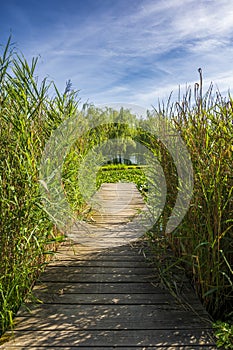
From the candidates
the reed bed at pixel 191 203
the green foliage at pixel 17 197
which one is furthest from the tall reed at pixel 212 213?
the green foliage at pixel 17 197

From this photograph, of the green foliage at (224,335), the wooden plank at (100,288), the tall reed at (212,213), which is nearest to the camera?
the green foliage at (224,335)

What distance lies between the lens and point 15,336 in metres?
1.72

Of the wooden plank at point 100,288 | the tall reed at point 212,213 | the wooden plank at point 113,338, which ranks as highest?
the tall reed at point 212,213

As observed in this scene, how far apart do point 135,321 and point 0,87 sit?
64.8 inches

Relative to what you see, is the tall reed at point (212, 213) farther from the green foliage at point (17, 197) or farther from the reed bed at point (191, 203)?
the green foliage at point (17, 197)

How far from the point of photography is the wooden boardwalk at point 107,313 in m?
1.68

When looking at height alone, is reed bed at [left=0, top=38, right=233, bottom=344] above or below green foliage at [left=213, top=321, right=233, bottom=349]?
above

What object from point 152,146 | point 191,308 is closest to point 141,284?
point 191,308

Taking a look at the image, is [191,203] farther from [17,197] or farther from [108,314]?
[17,197]

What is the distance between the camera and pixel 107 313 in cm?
193

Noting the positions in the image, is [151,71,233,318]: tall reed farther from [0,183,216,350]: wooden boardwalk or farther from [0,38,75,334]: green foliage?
[0,38,75,334]: green foliage

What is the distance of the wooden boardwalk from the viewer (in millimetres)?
1678

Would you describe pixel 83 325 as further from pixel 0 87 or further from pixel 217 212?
pixel 0 87

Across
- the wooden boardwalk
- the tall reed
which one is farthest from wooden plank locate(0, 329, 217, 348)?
the tall reed
